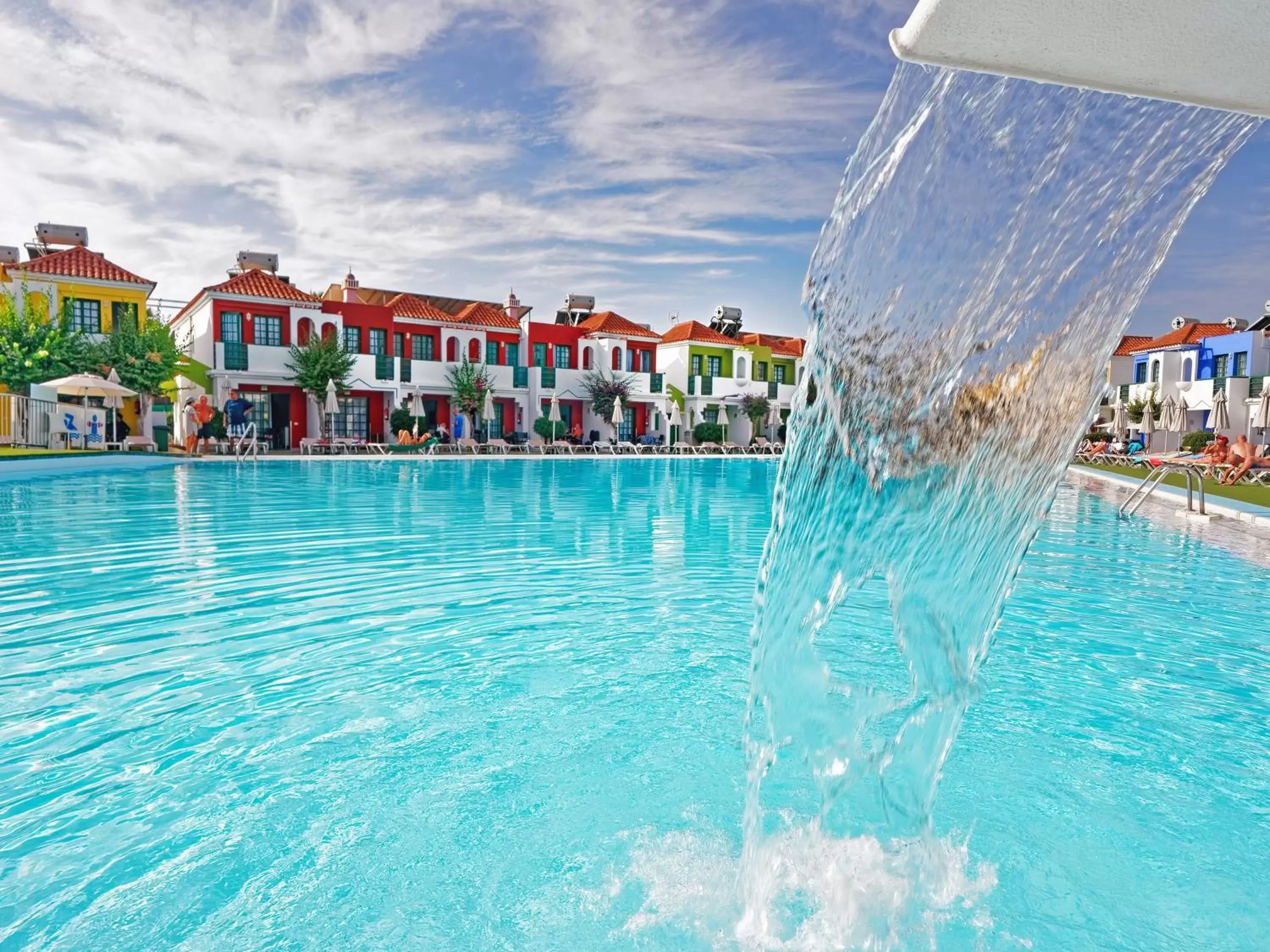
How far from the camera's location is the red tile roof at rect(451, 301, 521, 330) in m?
37.9

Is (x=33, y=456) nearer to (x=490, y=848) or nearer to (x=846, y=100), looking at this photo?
(x=490, y=848)

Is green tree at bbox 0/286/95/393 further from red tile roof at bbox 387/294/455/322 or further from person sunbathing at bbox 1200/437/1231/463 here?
person sunbathing at bbox 1200/437/1231/463

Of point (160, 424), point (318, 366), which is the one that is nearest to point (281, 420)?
point (318, 366)

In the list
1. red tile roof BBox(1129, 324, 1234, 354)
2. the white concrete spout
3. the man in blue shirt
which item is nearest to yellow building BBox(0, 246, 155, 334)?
the man in blue shirt

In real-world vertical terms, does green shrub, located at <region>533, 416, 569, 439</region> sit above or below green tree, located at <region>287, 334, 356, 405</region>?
below

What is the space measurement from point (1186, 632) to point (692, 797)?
185 inches

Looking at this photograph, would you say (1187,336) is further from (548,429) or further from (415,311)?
(415,311)

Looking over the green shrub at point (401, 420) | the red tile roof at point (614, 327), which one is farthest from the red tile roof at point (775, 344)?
the green shrub at point (401, 420)

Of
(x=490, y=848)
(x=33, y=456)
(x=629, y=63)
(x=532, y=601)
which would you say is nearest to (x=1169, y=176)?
(x=490, y=848)

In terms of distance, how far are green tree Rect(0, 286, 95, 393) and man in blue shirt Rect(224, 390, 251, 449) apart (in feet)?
16.7

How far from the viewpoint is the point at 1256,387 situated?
3966cm

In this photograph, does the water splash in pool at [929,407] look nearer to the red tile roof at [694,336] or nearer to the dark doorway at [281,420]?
the dark doorway at [281,420]

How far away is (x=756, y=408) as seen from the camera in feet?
151

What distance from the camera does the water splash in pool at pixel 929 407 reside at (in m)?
2.96
